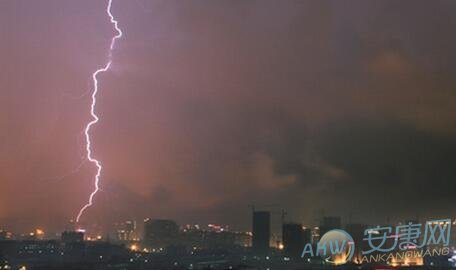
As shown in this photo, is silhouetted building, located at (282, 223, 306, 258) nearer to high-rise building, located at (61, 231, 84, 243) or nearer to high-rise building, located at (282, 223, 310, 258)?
high-rise building, located at (282, 223, 310, 258)

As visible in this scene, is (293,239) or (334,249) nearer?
(334,249)

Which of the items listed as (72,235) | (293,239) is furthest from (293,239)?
(72,235)

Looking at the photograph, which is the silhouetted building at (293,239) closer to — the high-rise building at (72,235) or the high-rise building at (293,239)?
the high-rise building at (293,239)

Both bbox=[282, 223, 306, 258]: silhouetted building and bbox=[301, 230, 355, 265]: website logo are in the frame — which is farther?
bbox=[282, 223, 306, 258]: silhouetted building

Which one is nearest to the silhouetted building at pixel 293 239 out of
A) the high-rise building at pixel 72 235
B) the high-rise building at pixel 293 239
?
the high-rise building at pixel 293 239

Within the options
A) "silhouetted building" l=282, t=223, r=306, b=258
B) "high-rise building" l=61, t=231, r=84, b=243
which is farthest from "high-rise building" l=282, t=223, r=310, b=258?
"high-rise building" l=61, t=231, r=84, b=243

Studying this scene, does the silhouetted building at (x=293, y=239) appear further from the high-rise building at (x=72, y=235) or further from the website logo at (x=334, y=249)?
the high-rise building at (x=72, y=235)

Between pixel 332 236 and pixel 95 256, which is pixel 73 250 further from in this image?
pixel 332 236

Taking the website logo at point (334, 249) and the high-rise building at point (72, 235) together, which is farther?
the high-rise building at point (72, 235)

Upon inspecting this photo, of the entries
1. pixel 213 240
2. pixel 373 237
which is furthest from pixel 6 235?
pixel 373 237

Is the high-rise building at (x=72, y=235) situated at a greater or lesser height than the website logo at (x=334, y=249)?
greater

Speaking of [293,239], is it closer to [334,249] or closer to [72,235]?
[334,249]
